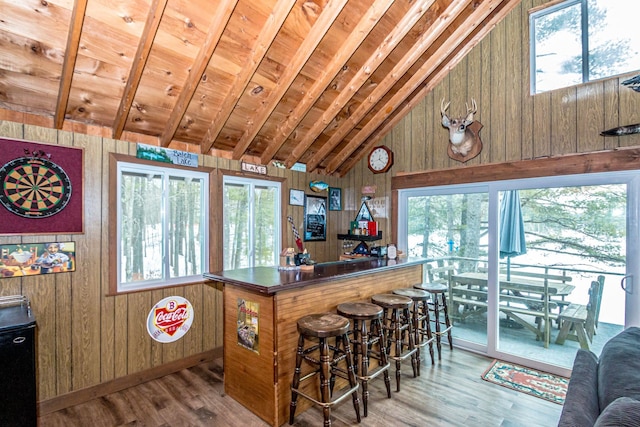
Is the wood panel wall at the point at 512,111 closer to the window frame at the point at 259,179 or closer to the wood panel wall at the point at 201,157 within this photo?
the wood panel wall at the point at 201,157

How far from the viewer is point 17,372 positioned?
1.90m

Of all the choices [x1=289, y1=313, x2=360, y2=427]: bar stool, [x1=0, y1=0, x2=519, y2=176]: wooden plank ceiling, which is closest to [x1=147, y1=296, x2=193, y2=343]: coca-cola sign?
[x1=289, y1=313, x2=360, y2=427]: bar stool

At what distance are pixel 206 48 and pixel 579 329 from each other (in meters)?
4.16

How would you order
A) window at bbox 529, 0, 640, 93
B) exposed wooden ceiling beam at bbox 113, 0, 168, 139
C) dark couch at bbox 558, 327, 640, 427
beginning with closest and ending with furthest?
dark couch at bbox 558, 327, 640, 427, exposed wooden ceiling beam at bbox 113, 0, 168, 139, window at bbox 529, 0, 640, 93

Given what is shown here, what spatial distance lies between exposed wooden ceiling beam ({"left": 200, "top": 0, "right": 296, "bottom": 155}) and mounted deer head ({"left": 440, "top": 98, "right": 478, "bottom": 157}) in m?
2.28

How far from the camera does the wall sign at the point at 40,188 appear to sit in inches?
89.0

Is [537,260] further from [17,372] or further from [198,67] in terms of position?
[17,372]

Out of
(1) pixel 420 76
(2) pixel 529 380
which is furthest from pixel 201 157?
(2) pixel 529 380

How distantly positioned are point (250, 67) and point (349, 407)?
2852 mm

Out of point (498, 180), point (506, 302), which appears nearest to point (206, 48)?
point (498, 180)

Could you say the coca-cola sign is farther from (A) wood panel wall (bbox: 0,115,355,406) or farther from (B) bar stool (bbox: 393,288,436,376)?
(B) bar stool (bbox: 393,288,436,376)

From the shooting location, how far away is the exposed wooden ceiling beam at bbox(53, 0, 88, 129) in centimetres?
182

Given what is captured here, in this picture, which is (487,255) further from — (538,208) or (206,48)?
(206,48)

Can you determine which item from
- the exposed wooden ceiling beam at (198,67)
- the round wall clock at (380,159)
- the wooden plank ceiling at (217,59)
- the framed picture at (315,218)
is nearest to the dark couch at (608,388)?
the wooden plank ceiling at (217,59)
